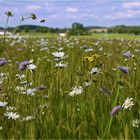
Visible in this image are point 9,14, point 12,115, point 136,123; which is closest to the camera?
point 136,123

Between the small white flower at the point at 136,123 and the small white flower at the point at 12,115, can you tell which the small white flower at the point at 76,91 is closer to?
the small white flower at the point at 12,115

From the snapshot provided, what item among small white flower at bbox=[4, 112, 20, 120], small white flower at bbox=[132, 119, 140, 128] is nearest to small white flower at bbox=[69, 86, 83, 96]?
small white flower at bbox=[4, 112, 20, 120]

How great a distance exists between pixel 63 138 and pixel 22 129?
346 millimetres

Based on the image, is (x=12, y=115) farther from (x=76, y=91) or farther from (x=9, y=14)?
(x=9, y=14)

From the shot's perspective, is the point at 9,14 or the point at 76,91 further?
the point at 9,14

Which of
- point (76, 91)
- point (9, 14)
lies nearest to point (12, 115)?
point (76, 91)

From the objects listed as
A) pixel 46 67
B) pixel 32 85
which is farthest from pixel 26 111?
pixel 46 67

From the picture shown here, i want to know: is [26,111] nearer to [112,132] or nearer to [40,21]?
[112,132]

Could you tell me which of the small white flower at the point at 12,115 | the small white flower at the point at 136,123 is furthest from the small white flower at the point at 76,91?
the small white flower at the point at 136,123

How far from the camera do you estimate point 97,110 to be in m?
3.09

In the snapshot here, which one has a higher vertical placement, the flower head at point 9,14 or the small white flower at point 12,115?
the flower head at point 9,14

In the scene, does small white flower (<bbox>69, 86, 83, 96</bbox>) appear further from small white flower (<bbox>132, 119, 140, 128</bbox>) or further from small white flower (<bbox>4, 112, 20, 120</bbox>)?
small white flower (<bbox>132, 119, 140, 128</bbox>)

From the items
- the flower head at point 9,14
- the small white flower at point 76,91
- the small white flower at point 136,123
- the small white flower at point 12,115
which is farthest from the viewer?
the flower head at point 9,14

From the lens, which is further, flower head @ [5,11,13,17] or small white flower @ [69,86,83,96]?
flower head @ [5,11,13,17]
